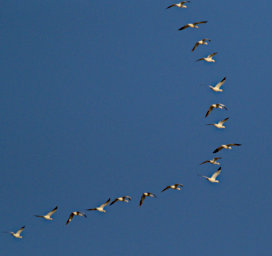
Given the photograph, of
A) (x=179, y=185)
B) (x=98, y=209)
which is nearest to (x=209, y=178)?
(x=179, y=185)

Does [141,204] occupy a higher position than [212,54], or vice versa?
[212,54]

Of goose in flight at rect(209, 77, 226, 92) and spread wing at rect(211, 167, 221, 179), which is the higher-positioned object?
goose in flight at rect(209, 77, 226, 92)

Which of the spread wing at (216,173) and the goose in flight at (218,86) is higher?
the goose in flight at (218,86)

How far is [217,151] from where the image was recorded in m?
93.2

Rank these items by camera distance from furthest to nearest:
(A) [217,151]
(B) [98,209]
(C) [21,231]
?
(C) [21,231] → (B) [98,209] → (A) [217,151]

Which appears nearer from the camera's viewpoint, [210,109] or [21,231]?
[210,109]

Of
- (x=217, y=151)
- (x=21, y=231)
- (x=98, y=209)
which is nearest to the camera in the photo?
(x=217, y=151)

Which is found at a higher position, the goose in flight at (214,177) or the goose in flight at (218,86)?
the goose in flight at (218,86)

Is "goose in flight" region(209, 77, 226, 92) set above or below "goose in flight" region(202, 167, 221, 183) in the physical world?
above

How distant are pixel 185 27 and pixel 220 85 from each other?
6.82m

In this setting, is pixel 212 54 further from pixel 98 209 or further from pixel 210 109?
pixel 98 209

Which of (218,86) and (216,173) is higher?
(218,86)

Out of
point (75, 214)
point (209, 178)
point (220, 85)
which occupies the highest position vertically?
point (220, 85)

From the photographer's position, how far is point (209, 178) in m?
98.3
